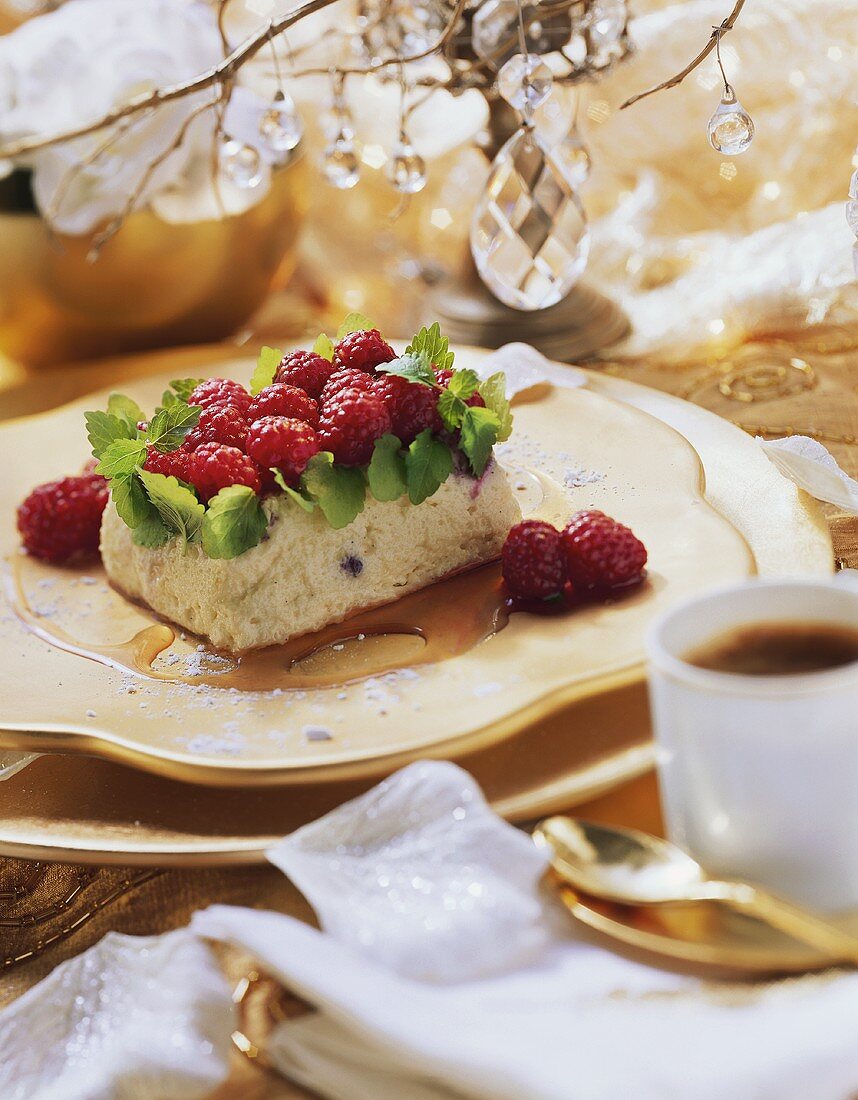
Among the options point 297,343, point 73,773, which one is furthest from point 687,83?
point 73,773

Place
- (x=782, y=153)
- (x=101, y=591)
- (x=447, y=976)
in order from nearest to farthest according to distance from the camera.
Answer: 1. (x=447, y=976)
2. (x=101, y=591)
3. (x=782, y=153)

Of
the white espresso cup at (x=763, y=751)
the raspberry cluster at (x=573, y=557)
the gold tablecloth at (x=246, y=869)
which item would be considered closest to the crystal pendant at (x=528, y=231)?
the gold tablecloth at (x=246, y=869)

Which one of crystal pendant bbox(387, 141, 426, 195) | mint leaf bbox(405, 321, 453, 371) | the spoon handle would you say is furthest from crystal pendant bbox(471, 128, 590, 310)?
the spoon handle

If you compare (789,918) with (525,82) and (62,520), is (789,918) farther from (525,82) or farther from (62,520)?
(62,520)

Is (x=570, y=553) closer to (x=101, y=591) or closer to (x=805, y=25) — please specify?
(x=101, y=591)

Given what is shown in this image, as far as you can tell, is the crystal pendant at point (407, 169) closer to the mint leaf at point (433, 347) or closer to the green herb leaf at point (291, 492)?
the mint leaf at point (433, 347)

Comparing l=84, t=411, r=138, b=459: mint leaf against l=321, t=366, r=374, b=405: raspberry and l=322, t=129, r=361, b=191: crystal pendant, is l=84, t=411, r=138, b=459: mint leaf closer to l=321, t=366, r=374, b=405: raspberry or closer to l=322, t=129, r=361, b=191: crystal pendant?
l=321, t=366, r=374, b=405: raspberry

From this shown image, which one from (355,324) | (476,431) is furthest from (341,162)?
(476,431)
